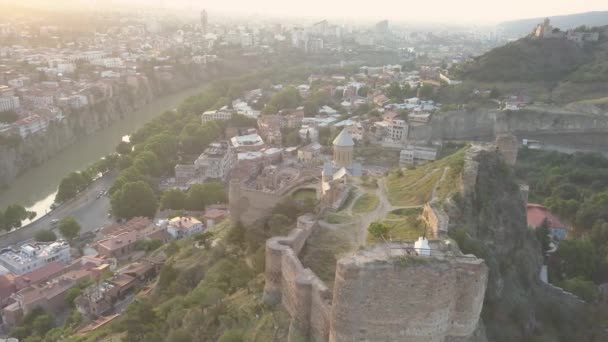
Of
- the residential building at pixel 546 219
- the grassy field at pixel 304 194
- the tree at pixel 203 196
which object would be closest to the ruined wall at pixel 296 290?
the grassy field at pixel 304 194

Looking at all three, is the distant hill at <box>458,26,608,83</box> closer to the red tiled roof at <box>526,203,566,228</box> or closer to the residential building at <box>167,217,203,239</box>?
the red tiled roof at <box>526,203,566,228</box>

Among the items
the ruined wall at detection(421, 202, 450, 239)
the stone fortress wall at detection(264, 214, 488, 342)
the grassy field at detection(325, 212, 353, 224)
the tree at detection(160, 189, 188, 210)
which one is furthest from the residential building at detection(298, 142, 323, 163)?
the stone fortress wall at detection(264, 214, 488, 342)

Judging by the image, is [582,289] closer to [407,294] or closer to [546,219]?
[546,219]

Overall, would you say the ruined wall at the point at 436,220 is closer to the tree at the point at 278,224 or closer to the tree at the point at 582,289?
the tree at the point at 278,224

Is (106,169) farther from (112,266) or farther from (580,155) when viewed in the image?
(580,155)

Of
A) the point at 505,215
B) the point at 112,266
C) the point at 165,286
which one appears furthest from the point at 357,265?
the point at 112,266
